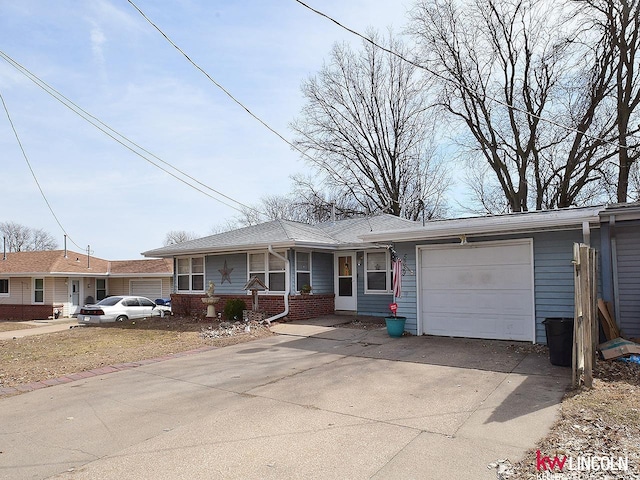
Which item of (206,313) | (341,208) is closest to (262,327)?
(206,313)

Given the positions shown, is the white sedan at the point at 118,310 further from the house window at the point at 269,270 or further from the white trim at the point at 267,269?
the house window at the point at 269,270

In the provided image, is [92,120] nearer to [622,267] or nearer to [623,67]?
[622,267]

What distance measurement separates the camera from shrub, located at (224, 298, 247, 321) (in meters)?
14.9

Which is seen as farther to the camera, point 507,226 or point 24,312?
point 24,312

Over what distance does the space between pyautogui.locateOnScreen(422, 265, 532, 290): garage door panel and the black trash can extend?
192 centimetres

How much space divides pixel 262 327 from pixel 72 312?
61.8ft

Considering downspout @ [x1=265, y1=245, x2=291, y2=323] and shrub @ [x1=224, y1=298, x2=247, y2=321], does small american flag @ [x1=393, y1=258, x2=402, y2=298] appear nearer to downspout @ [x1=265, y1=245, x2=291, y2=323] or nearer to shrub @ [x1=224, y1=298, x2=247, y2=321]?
downspout @ [x1=265, y1=245, x2=291, y2=323]

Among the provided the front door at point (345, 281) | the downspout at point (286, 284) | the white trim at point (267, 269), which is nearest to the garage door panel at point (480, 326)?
the front door at point (345, 281)

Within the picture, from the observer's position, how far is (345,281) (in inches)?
616

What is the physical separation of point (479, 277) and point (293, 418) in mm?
6306

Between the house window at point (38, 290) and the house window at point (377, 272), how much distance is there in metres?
21.1

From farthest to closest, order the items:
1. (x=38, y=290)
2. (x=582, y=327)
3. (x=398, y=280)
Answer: (x=38, y=290) → (x=398, y=280) → (x=582, y=327)

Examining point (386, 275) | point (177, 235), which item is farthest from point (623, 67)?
point (177, 235)

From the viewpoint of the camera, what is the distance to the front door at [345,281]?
50.2ft
